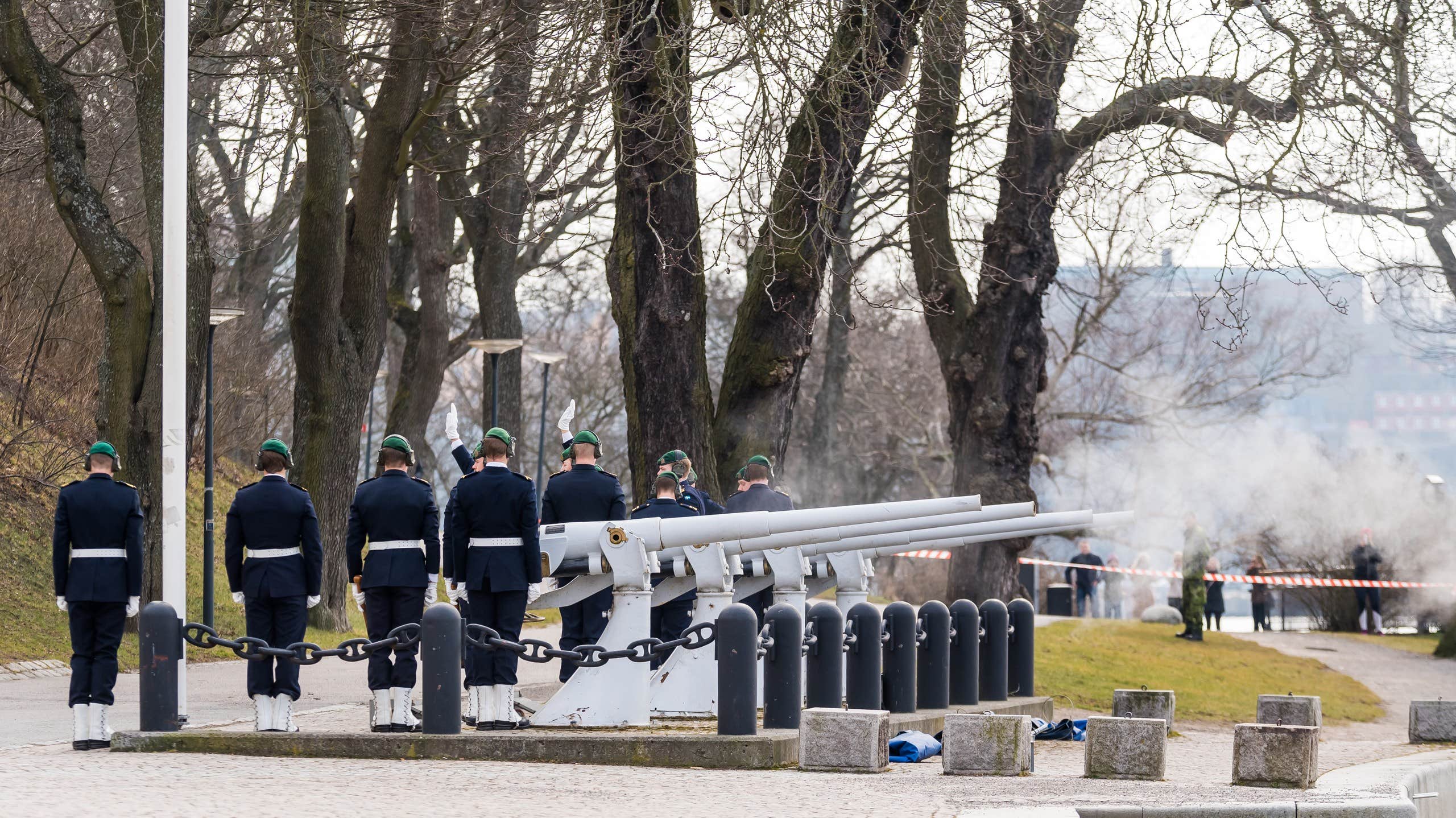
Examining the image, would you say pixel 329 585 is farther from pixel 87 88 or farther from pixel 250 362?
pixel 250 362

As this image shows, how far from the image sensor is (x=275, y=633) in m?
11.1

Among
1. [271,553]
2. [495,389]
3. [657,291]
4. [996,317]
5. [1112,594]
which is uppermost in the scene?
[996,317]

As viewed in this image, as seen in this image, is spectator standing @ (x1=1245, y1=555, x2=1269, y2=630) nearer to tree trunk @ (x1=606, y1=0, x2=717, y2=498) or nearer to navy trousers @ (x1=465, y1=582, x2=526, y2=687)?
tree trunk @ (x1=606, y1=0, x2=717, y2=498)

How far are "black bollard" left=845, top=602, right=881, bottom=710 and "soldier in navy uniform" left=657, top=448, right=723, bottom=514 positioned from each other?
1.50m

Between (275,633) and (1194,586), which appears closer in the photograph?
(275,633)

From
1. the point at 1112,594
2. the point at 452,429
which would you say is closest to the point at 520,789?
the point at 452,429

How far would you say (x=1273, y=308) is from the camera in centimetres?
5397

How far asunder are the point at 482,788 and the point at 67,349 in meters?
19.4

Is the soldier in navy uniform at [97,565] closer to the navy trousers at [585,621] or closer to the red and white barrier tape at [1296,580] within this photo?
the navy trousers at [585,621]

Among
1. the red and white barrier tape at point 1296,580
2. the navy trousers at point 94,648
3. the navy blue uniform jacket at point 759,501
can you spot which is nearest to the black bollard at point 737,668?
the navy blue uniform jacket at point 759,501

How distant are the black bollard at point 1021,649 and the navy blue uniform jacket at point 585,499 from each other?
4.98 m

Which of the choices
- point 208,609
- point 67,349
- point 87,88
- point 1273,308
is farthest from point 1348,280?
point 1273,308

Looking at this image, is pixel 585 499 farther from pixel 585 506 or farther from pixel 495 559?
pixel 495 559

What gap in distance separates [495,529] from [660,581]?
5.96 feet
